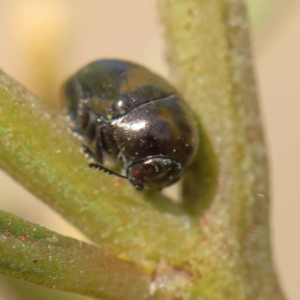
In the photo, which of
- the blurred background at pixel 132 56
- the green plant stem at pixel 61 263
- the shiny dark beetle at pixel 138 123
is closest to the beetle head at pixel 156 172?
the shiny dark beetle at pixel 138 123

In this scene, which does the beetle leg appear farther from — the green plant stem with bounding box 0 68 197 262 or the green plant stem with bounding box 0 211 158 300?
the green plant stem with bounding box 0 211 158 300

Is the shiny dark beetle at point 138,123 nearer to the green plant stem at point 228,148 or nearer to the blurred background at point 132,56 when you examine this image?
the green plant stem at point 228,148

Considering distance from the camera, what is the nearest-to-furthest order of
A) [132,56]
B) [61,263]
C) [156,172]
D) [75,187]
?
[61,263] → [75,187] → [156,172] → [132,56]

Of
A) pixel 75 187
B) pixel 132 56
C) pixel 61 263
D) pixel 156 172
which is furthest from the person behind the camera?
pixel 132 56

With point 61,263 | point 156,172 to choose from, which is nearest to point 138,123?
point 156,172

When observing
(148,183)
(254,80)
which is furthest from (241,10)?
(148,183)

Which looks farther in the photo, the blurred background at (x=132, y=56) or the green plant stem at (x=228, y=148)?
the blurred background at (x=132, y=56)

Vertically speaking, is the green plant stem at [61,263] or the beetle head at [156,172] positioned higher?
the green plant stem at [61,263]

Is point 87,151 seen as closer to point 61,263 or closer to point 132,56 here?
point 61,263

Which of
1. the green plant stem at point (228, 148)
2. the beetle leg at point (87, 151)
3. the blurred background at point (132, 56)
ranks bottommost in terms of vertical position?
the blurred background at point (132, 56)
